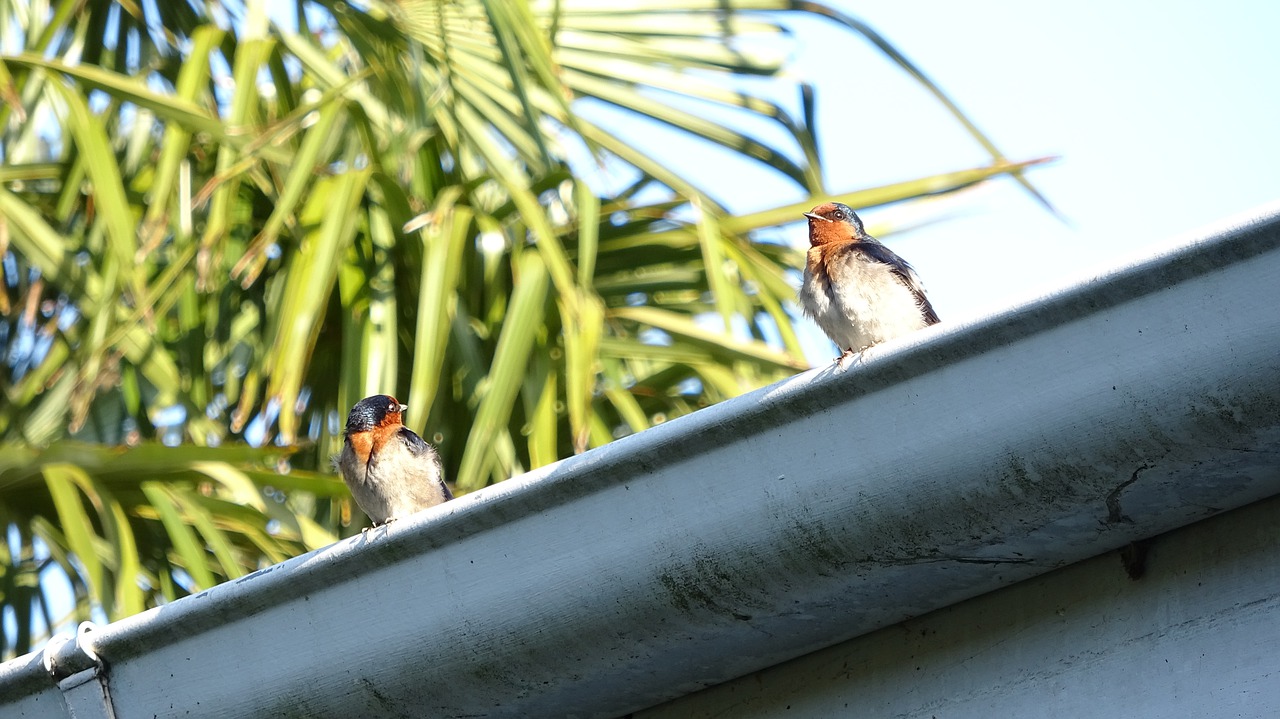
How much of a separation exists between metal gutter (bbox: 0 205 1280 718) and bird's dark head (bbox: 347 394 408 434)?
1.69 m

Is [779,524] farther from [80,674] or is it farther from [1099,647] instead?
[80,674]

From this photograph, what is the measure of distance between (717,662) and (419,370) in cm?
178

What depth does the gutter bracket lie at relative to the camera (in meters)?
2.03

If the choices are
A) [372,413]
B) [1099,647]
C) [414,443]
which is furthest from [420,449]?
[1099,647]

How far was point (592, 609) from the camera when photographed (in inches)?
70.9

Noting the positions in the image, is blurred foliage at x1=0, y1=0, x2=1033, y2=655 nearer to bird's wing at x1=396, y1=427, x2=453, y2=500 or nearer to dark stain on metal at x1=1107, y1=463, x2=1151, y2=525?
bird's wing at x1=396, y1=427, x2=453, y2=500

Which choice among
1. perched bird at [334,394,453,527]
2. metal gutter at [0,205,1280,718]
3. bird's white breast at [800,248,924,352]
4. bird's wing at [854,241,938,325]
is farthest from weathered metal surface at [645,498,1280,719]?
perched bird at [334,394,453,527]

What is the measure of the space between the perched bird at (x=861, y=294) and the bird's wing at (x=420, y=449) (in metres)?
1.06

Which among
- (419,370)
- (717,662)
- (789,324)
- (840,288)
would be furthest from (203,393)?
(717,662)

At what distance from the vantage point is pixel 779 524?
169 cm

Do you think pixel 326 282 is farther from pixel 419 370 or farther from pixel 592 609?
pixel 592 609

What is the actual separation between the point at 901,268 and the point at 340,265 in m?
1.69

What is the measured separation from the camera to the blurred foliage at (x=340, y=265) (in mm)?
3596

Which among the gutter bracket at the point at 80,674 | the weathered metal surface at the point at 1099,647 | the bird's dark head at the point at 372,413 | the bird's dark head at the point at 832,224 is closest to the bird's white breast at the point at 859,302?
the bird's dark head at the point at 832,224
